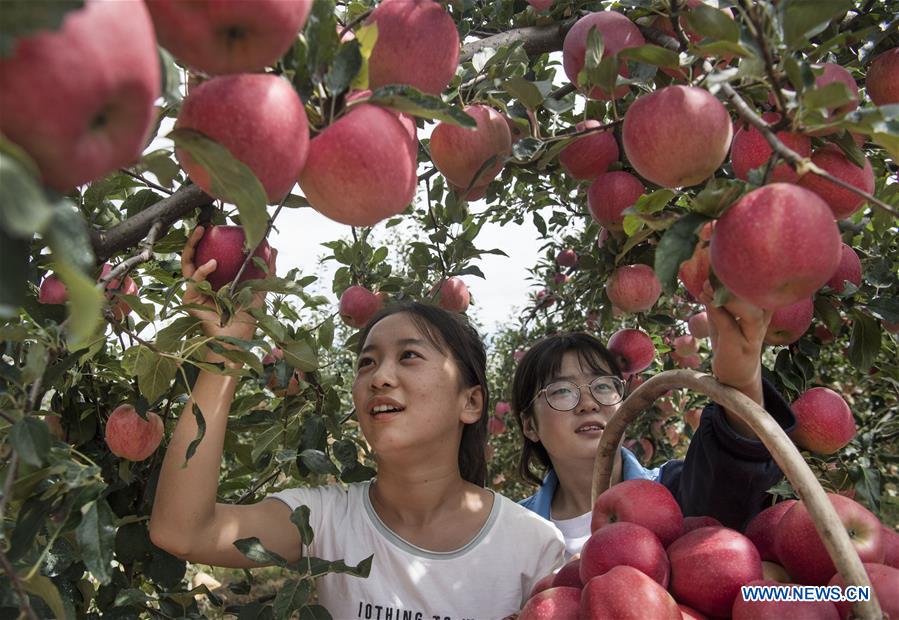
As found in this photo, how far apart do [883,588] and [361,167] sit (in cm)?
87

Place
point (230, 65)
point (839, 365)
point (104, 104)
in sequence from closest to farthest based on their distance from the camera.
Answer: point (104, 104), point (230, 65), point (839, 365)

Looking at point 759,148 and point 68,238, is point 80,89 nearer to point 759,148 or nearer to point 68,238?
point 68,238

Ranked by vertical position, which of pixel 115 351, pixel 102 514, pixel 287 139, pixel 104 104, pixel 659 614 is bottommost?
pixel 659 614

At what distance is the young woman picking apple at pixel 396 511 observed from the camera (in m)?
1.40

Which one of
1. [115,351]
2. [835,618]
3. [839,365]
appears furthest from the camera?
[839,365]

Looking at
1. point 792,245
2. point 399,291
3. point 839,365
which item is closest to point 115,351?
point 399,291

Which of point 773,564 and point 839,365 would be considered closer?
point 773,564

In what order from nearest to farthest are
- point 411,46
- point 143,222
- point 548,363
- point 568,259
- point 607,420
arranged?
point 411,46 → point 143,222 → point 607,420 → point 548,363 → point 568,259

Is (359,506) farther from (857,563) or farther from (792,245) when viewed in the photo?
(792,245)

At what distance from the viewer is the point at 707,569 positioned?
3.21 ft

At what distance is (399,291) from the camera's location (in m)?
2.40

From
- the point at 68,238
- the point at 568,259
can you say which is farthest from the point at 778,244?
the point at 568,259

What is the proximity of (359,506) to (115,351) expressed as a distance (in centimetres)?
113

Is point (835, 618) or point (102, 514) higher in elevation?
point (102, 514)
